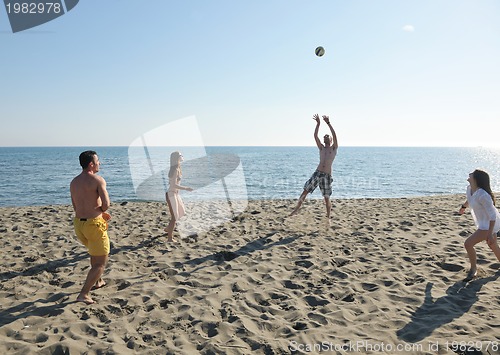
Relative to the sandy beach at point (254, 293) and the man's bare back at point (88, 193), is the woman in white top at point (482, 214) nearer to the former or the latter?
the sandy beach at point (254, 293)

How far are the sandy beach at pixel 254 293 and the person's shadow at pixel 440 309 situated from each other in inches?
0.5

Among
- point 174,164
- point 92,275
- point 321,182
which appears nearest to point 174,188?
point 174,164

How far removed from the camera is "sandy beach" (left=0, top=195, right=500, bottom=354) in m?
3.20

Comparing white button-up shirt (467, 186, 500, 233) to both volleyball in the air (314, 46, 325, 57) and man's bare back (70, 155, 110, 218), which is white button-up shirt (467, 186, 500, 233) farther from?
volleyball in the air (314, 46, 325, 57)

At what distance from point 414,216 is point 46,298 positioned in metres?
9.12

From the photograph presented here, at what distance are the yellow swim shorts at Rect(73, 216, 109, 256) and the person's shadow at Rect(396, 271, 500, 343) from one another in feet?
11.7

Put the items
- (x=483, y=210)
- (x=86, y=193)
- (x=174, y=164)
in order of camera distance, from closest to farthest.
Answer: (x=86, y=193)
(x=483, y=210)
(x=174, y=164)

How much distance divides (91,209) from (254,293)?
93.9 inches

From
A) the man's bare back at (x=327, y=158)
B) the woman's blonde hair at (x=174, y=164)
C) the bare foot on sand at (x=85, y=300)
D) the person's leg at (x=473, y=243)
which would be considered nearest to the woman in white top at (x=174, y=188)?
the woman's blonde hair at (x=174, y=164)

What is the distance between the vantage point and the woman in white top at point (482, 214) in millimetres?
4477

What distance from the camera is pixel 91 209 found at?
3.95 metres

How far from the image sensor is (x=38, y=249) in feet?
20.2

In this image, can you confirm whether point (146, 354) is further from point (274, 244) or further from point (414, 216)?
point (414, 216)

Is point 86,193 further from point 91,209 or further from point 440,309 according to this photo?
point 440,309
